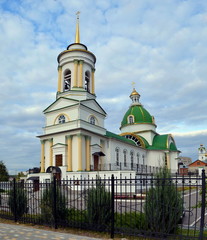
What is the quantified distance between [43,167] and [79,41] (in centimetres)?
1539

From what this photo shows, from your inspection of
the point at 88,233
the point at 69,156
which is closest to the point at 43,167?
the point at 69,156

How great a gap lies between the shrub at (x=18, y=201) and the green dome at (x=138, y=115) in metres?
32.4

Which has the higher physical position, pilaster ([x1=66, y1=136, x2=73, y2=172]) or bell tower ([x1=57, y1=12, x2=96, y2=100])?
bell tower ([x1=57, y1=12, x2=96, y2=100])

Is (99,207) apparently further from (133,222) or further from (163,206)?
(163,206)

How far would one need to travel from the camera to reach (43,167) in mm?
24094

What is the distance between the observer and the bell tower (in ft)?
80.8

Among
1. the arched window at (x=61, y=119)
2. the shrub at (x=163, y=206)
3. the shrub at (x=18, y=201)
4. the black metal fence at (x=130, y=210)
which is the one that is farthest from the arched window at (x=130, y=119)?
the shrub at (x=163, y=206)

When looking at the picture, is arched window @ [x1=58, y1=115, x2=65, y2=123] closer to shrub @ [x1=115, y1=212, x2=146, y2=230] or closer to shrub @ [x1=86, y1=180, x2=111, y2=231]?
shrub @ [x1=86, y1=180, x2=111, y2=231]

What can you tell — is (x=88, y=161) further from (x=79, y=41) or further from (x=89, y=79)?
(x=79, y=41)

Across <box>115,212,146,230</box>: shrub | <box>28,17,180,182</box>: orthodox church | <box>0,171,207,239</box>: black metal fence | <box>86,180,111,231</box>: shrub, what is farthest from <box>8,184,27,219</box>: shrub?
<box>28,17,180,182</box>: orthodox church

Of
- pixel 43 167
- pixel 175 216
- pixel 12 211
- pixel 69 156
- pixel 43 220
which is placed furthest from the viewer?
pixel 43 167

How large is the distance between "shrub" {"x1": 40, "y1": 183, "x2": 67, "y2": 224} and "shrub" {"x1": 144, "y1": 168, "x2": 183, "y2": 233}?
2.92 meters

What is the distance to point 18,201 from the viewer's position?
8.80 m

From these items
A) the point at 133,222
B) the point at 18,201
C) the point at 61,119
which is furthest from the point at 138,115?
the point at 133,222
